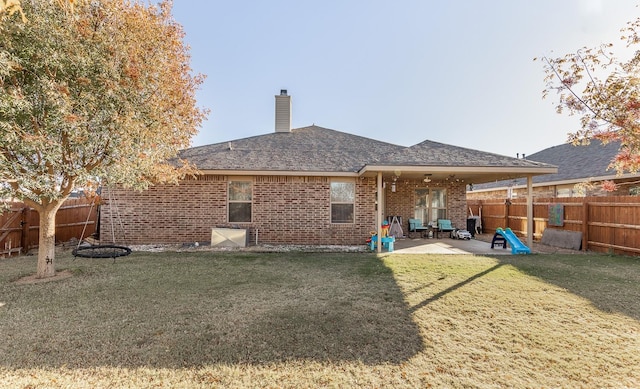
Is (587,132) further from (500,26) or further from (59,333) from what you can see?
(59,333)

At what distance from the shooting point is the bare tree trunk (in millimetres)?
6184

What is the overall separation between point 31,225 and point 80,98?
658 cm

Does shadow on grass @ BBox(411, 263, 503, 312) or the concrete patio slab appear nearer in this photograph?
shadow on grass @ BBox(411, 263, 503, 312)

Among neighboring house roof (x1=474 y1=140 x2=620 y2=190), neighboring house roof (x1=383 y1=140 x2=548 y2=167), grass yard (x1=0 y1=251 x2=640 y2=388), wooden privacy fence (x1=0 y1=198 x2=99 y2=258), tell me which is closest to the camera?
grass yard (x1=0 y1=251 x2=640 y2=388)

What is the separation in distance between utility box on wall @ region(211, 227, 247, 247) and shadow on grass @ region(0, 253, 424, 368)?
3253 millimetres

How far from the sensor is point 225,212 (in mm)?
10711

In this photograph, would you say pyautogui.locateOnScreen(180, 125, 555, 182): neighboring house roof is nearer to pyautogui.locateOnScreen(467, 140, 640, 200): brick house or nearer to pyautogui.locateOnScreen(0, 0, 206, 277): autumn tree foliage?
pyautogui.locateOnScreen(467, 140, 640, 200): brick house

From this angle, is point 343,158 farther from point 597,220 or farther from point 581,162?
point 581,162

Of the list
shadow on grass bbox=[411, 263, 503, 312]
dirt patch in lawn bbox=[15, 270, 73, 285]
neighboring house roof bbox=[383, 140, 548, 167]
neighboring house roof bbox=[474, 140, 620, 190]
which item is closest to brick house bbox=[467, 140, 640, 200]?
neighboring house roof bbox=[474, 140, 620, 190]

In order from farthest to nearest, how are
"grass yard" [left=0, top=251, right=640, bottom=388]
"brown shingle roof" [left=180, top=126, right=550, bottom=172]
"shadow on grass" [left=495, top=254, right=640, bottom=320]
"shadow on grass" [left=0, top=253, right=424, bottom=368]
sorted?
"brown shingle roof" [left=180, top=126, right=550, bottom=172] < "shadow on grass" [left=495, top=254, right=640, bottom=320] < "shadow on grass" [left=0, top=253, right=424, bottom=368] < "grass yard" [left=0, top=251, right=640, bottom=388]

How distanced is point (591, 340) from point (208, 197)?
10.2m

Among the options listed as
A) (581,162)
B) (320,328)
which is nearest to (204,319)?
(320,328)

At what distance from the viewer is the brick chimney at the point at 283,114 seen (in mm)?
14531

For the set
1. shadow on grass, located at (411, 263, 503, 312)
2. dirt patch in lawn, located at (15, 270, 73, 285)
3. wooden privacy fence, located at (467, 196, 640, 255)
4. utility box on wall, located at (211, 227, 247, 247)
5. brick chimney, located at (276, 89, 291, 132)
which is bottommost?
dirt patch in lawn, located at (15, 270, 73, 285)
